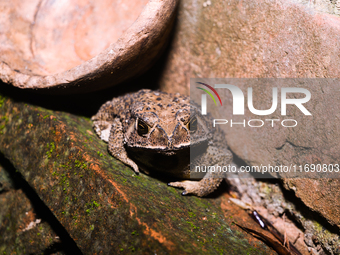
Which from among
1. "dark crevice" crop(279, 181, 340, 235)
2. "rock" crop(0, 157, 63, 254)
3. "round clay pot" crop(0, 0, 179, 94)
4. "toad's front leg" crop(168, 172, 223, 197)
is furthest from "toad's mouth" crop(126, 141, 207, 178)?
"rock" crop(0, 157, 63, 254)

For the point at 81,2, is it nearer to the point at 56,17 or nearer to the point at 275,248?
the point at 56,17

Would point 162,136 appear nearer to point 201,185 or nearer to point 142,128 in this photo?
point 142,128

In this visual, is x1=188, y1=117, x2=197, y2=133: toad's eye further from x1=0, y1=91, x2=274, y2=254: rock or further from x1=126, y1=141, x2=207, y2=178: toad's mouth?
x1=0, y1=91, x2=274, y2=254: rock

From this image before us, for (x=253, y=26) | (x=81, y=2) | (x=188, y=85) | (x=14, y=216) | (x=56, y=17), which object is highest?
(x=81, y=2)

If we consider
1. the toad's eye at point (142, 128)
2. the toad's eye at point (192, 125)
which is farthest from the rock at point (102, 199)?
the toad's eye at point (192, 125)

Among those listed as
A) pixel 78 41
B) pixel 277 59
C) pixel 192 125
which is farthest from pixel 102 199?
pixel 78 41

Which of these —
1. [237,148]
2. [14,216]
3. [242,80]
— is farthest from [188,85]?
[14,216]
